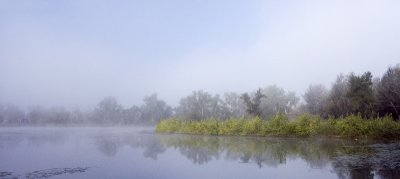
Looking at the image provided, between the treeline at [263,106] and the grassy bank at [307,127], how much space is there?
208cm

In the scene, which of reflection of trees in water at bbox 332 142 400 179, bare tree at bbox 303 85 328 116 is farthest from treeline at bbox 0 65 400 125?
reflection of trees in water at bbox 332 142 400 179

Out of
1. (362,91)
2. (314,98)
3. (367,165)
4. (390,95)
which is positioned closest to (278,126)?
(362,91)

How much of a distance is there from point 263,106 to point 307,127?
33601 mm

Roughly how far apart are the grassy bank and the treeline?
2.08 meters

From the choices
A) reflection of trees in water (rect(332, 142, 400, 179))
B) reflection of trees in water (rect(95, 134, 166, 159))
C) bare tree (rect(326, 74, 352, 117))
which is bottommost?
reflection of trees in water (rect(95, 134, 166, 159))

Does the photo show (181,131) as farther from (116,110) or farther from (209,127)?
(116,110)

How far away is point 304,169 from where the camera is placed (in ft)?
49.7

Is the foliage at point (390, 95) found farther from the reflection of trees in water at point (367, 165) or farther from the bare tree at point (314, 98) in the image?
the reflection of trees in water at point (367, 165)

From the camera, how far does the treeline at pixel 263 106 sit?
37656mm

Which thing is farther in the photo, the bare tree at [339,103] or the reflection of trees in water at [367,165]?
the bare tree at [339,103]

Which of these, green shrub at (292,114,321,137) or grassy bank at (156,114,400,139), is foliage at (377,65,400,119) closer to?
grassy bank at (156,114,400,139)

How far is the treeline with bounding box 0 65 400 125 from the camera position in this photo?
3766 cm

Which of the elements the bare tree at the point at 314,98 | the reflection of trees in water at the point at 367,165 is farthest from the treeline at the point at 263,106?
the reflection of trees in water at the point at 367,165

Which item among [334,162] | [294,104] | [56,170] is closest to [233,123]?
[334,162]
